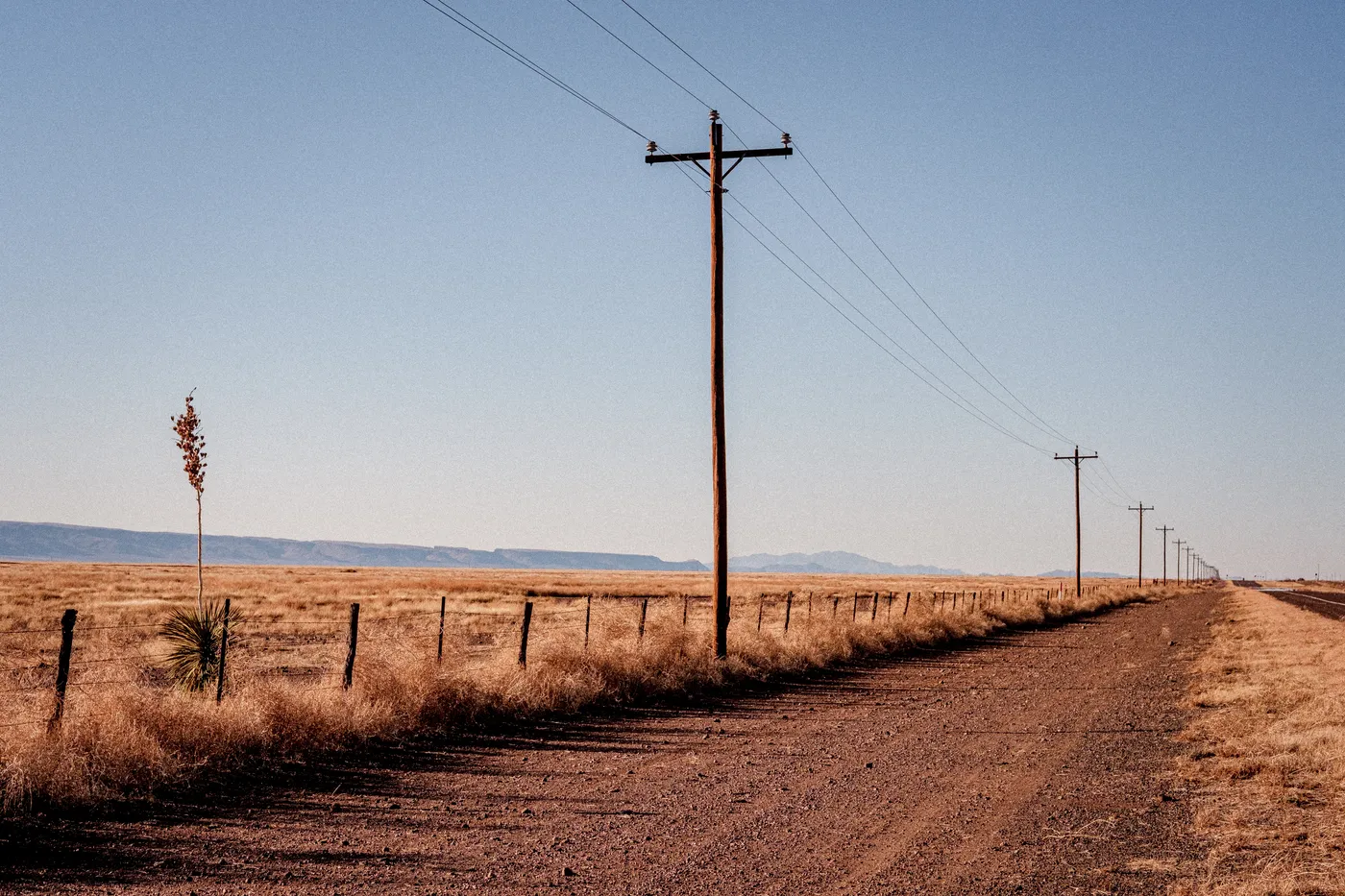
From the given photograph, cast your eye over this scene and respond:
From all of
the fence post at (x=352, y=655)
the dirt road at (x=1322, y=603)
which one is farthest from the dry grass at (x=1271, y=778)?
the dirt road at (x=1322, y=603)

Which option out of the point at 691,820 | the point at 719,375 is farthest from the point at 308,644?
the point at 691,820

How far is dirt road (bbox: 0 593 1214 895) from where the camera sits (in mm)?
6688

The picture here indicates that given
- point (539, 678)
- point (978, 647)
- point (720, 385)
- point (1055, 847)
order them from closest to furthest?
1. point (1055, 847)
2. point (539, 678)
3. point (720, 385)
4. point (978, 647)

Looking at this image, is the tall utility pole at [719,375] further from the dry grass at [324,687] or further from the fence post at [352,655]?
the fence post at [352,655]

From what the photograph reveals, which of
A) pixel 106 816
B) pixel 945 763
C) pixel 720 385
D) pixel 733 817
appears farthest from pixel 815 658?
pixel 106 816

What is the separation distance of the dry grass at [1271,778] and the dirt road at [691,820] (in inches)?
13.9

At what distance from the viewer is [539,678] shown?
14.7 metres

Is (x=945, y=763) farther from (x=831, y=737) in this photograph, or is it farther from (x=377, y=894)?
(x=377, y=894)

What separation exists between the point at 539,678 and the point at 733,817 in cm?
667

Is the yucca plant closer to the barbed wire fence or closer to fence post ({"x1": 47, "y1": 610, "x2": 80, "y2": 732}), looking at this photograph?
the barbed wire fence

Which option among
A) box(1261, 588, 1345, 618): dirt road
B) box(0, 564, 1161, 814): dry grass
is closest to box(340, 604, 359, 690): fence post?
box(0, 564, 1161, 814): dry grass

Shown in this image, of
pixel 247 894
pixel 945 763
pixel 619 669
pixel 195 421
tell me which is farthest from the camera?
pixel 619 669

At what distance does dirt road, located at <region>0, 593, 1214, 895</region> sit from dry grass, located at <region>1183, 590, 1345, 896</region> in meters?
0.35

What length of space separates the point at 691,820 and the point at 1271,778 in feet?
18.2
